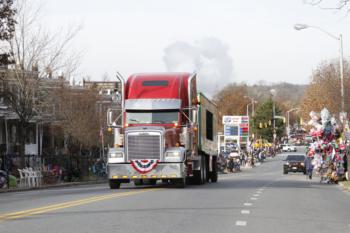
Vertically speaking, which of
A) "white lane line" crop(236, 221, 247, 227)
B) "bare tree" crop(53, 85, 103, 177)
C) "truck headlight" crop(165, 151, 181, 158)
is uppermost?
"bare tree" crop(53, 85, 103, 177)

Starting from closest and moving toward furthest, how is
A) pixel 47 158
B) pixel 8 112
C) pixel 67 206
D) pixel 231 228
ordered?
pixel 231 228 → pixel 67 206 → pixel 47 158 → pixel 8 112

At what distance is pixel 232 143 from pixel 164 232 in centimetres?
12143

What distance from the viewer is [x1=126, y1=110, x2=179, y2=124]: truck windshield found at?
27.8m

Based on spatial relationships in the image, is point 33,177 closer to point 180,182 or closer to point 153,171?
point 180,182

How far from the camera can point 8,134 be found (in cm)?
5862

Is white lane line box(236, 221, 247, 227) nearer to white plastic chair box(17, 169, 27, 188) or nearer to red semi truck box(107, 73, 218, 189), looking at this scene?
red semi truck box(107, 73, 218, 189)

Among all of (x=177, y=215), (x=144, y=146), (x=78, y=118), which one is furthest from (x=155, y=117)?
(x=78, y=118)

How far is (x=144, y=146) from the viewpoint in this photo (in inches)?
1067

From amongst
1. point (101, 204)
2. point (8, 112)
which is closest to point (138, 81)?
point (101, 204)

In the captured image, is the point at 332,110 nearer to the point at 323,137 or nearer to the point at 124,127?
the point at 323,137

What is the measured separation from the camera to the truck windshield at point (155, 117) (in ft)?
91.3

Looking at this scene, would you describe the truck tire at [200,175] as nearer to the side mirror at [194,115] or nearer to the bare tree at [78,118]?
the side mirror at [194,115]

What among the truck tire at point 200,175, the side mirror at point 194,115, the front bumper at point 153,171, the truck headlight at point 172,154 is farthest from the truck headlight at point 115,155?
the truck tire at point 200,175

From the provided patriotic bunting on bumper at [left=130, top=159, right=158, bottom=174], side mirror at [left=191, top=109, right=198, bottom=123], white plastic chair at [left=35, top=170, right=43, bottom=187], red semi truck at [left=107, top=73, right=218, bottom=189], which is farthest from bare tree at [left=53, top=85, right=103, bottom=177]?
patriotic bunting on bumper at [left=130, top=159, right=158, bottom=174]
